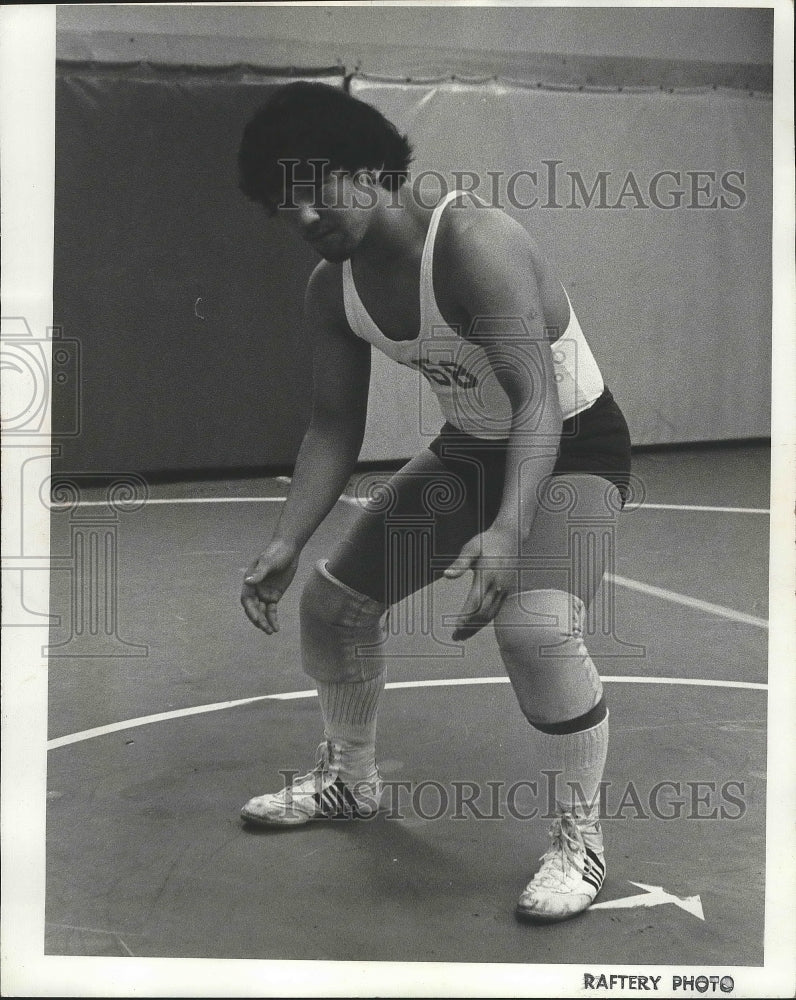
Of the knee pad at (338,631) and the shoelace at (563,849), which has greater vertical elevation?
the knee pad at (338,631)

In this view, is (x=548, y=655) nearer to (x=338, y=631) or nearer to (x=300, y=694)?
(x=338, y=631)

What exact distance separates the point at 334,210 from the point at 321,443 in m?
0.53

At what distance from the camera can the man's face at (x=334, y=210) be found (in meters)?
2.27

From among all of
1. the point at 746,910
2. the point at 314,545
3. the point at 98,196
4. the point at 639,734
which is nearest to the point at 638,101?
the point at 98,196

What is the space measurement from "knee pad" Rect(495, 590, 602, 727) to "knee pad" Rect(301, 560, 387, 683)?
384 mm

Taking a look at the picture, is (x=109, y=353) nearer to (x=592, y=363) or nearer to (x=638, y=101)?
(x=638, y=101)

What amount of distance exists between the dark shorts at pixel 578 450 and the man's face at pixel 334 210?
1.58 feet

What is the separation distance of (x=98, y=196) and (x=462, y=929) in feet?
16.8

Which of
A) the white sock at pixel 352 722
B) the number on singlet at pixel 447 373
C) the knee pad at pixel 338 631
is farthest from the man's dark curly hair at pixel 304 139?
the white sock at pixel 352 722

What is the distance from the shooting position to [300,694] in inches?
141

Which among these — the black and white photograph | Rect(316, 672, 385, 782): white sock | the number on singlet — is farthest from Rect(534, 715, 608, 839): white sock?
the number on singlet

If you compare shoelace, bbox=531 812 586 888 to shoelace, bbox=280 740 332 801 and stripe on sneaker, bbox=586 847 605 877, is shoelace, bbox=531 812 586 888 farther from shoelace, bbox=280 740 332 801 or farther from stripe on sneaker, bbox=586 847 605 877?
shoelace, bbox=280 740 332 801

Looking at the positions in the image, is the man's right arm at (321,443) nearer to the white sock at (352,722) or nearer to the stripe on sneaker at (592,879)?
the white sock at (352,722)

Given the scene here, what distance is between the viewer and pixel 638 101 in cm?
707
